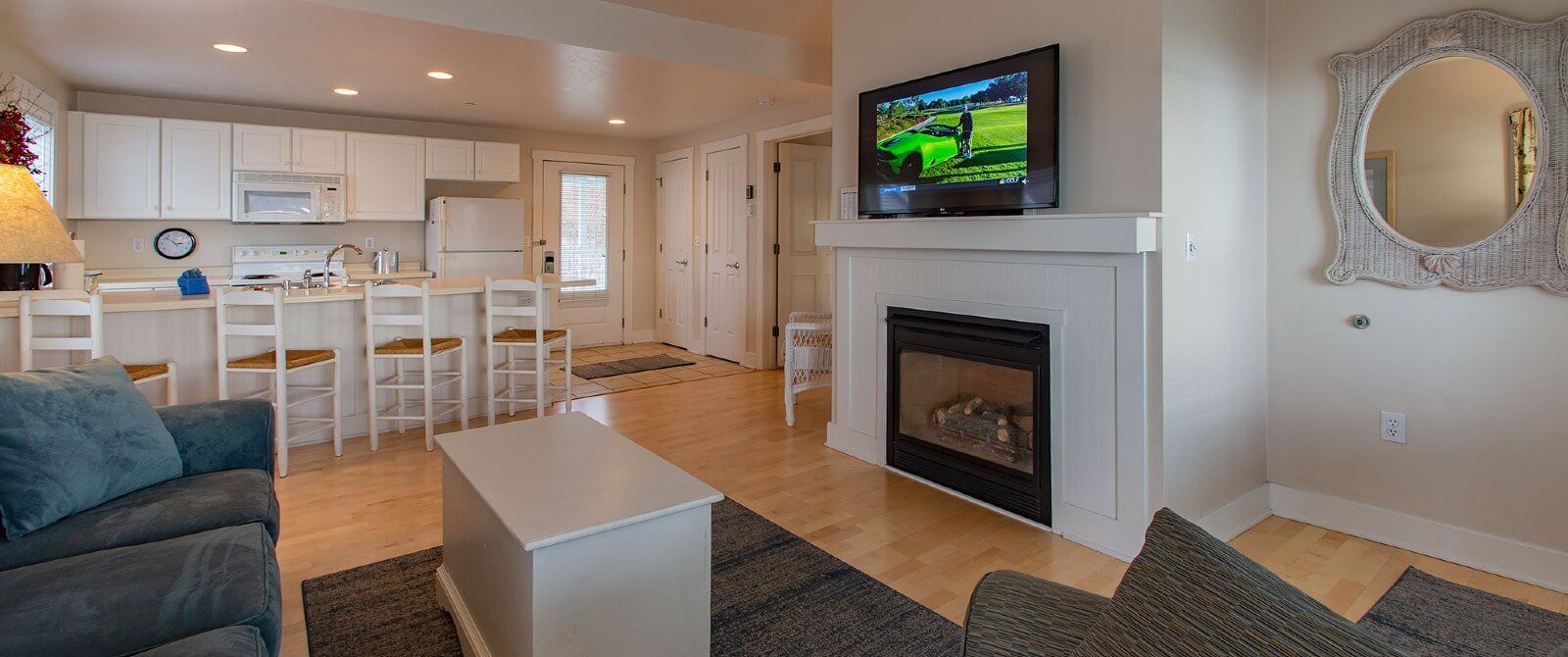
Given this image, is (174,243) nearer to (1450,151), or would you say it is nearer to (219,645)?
(219,645)

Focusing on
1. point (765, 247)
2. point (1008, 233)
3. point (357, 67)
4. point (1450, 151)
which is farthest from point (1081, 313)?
point (357, 67)

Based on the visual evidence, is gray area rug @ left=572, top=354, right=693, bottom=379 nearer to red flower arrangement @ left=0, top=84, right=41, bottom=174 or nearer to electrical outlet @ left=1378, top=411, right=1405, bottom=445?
red flower arrangement @ left=0, top=84, right=41, bottom=174

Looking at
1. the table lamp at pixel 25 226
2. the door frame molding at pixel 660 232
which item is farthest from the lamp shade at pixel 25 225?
the door frame molding at pixel 660 232

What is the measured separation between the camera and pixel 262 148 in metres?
5.79

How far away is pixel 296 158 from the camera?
592 centimetres

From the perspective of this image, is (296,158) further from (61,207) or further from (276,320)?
(276,320)

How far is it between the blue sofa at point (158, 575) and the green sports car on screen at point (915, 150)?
259 centimetres

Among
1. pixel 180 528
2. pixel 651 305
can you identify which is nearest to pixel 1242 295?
pixel 180 528

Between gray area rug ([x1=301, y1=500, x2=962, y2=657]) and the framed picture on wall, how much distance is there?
2.20 meters

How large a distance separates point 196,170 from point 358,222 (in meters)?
1.18

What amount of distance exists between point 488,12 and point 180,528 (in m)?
2.88

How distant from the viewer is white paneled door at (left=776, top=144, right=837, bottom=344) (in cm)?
654

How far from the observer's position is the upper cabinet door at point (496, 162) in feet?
22.1

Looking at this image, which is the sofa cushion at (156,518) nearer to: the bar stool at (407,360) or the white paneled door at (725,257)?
the bar stool at (407,360)
